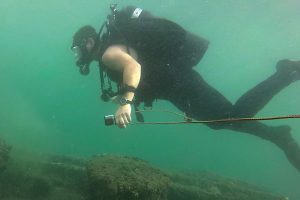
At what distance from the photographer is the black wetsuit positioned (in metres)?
5.29

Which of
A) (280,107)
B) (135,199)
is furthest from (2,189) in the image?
(280,107)

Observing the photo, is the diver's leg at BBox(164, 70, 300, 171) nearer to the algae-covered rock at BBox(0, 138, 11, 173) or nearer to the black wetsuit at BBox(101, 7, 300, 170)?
the black wetsuit at BBox(101, 7, 300, 170)

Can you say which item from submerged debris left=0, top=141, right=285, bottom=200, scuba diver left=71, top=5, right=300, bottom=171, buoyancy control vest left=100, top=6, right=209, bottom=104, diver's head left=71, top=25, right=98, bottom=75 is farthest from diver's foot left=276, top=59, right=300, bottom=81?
diver's head left=71, top=25, right=98, bottom=75

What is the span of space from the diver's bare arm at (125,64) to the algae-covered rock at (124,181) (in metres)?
1.44

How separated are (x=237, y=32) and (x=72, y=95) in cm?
10839

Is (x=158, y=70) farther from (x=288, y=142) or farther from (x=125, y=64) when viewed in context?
(x=288, y=142)

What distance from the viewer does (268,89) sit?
6234 millimetres

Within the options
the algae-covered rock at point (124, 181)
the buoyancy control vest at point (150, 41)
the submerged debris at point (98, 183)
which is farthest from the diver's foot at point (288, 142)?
the algae-covered rock at point (124, 181)

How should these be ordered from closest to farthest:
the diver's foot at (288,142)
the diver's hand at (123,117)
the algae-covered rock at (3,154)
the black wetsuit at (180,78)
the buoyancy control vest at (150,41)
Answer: the diver's hand at (123,117) → the buoyancy control vest at (150,41) → the black wetsuit at (180,78) → the algae-covered rock at (3,154) → the diver's foot at (288,142)

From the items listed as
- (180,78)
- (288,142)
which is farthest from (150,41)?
(288,142)

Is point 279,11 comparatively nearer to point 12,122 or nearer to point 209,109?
point 209,109

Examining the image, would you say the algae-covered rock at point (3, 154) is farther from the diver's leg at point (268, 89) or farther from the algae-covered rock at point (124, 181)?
the diver's leg at point (268, 89)

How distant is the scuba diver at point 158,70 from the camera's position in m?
4.58

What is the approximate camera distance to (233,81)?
64938mm
